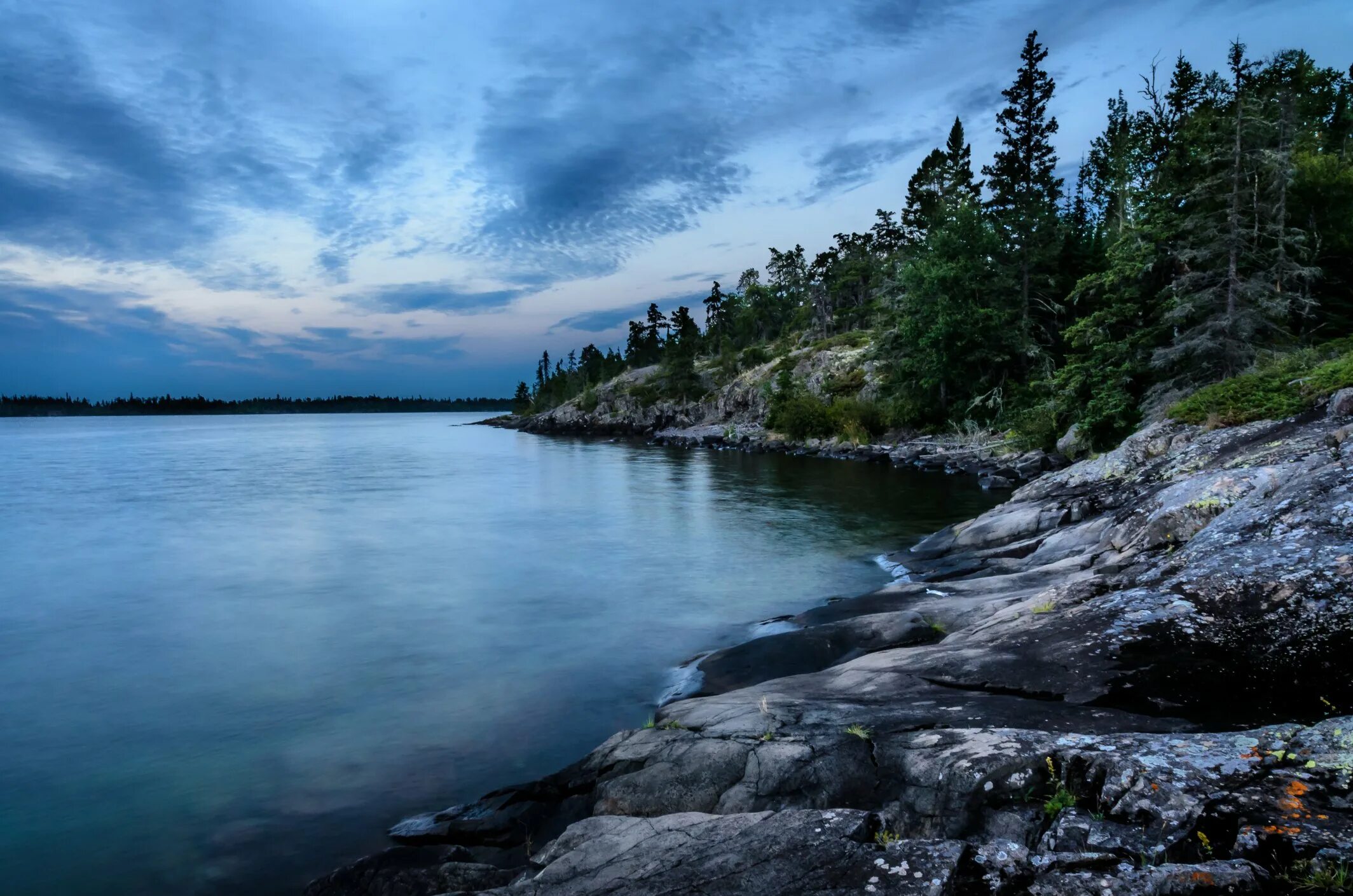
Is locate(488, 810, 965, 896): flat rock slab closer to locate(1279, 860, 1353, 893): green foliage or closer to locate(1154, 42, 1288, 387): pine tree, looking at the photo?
locate(1279, 860, 1353, 893): green foliage

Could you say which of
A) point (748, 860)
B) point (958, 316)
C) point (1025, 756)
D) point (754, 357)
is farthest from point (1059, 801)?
point (754, 357)

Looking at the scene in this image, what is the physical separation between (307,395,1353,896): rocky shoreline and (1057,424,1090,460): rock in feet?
75.9

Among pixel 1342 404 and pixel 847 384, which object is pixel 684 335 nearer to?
pixel 847 384

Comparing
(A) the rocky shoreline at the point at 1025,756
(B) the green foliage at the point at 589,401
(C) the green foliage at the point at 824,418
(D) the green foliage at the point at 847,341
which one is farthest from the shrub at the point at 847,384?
(B) the green foliage at the point at 589,401

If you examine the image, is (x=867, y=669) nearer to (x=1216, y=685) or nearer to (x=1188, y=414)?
(x=1216, y=685)

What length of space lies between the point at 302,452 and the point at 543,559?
A: 206ft

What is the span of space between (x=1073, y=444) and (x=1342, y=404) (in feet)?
69.6

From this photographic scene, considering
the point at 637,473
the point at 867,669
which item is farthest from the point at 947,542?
the point at 637,473

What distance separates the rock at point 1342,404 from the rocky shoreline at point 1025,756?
125 inches

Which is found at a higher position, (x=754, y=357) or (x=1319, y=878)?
(x=754, y=357)

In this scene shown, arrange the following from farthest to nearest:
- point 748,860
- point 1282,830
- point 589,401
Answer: point 589,401 → point 748,860 → point 1282,830

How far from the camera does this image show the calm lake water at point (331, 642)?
8633 mm

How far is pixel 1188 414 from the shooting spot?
19750mm

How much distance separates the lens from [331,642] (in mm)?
15453
